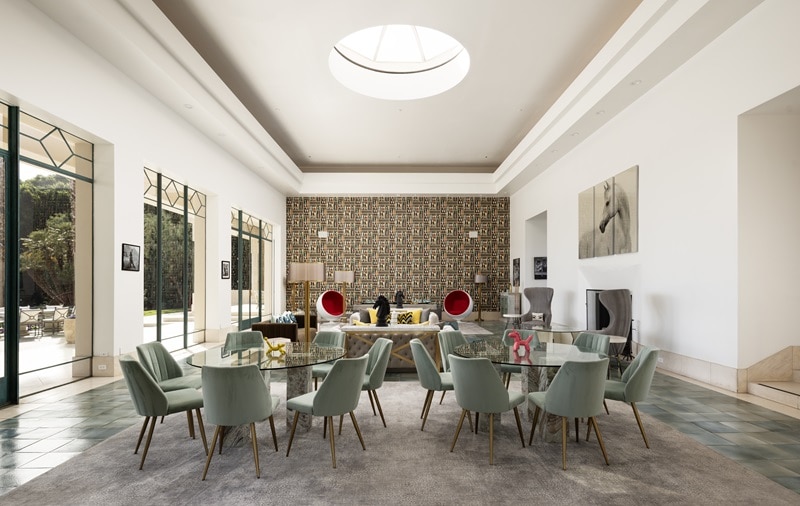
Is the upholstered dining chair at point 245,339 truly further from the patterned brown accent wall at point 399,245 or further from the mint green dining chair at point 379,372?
the patterned brown accent wall at point 399,245

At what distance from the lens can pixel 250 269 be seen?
1316 cm

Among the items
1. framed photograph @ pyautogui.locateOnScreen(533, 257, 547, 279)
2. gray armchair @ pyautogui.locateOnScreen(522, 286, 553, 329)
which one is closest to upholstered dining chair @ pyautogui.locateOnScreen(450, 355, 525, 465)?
gray armchair @ pyautogui.locateOnScreen(522, 286, 553, 329)

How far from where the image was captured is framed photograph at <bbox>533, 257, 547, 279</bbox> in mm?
14383

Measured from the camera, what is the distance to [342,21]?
21.2 ft

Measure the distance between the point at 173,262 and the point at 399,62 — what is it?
18.8 ft

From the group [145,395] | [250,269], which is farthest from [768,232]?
[250,269]

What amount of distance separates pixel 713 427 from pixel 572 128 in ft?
20.0

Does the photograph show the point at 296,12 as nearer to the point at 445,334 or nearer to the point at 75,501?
the point at 445,334

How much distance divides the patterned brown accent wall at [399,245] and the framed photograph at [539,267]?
71.7 inches

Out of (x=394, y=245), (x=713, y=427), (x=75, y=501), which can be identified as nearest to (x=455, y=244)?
(x=394, y=245)

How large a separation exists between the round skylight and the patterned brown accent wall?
6.97 metres

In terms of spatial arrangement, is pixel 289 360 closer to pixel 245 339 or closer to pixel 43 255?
pixel 245 339

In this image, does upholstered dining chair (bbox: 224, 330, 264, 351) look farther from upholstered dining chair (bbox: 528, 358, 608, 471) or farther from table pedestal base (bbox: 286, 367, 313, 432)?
upholstered dining chair (bbox: 528, 358, 608, 471)

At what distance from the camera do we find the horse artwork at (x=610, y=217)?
8062mm
